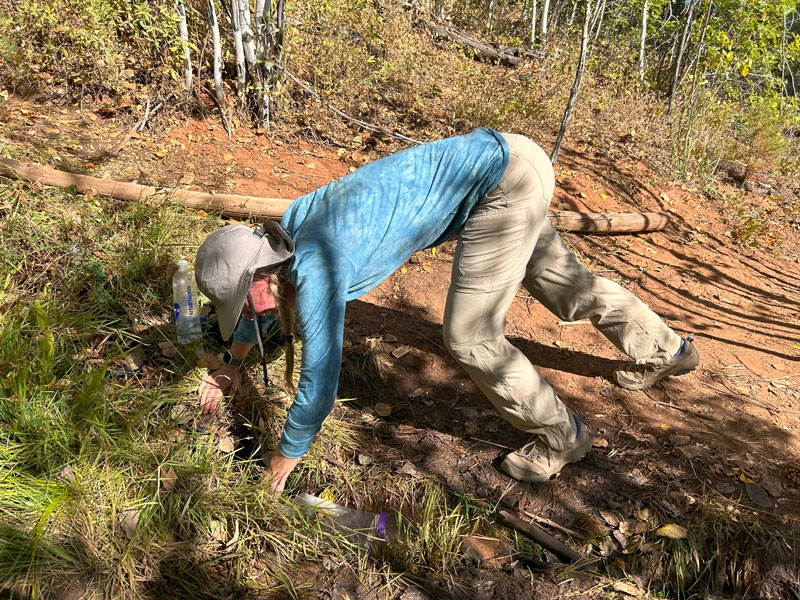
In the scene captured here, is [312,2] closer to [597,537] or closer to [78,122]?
[78,122]

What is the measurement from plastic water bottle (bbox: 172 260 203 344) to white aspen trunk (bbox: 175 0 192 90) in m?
2.93

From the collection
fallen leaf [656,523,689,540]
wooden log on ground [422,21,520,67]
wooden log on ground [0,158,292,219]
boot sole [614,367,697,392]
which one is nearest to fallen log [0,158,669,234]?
wooden log on ground [0,158,292,219]

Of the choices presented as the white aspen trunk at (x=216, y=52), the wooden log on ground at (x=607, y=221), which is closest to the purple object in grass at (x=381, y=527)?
the wooden log on ground at (x=607, y=221)

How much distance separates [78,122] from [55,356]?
3160 mm

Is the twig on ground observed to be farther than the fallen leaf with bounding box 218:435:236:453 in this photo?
Yes

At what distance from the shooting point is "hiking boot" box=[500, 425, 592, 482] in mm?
2492

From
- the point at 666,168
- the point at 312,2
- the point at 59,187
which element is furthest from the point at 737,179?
the point at 59,187

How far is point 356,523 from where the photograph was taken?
7.65ft

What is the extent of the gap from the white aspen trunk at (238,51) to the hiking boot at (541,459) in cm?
417

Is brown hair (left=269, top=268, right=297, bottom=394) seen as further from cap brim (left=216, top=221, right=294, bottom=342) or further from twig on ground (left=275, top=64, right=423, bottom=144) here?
twig on ground (left=275, top=64, right=423, bottom=144)

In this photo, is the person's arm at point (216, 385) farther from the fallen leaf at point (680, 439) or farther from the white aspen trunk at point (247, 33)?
the white aspen trunk at point (247, 33)

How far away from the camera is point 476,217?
206 cm

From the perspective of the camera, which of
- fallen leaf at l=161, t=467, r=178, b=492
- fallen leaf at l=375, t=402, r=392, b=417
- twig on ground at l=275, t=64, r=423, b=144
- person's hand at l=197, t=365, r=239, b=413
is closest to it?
fallen leaf at l=161, t=467, r=178, b=492

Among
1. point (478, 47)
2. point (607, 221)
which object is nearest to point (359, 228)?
point (607, 221)
